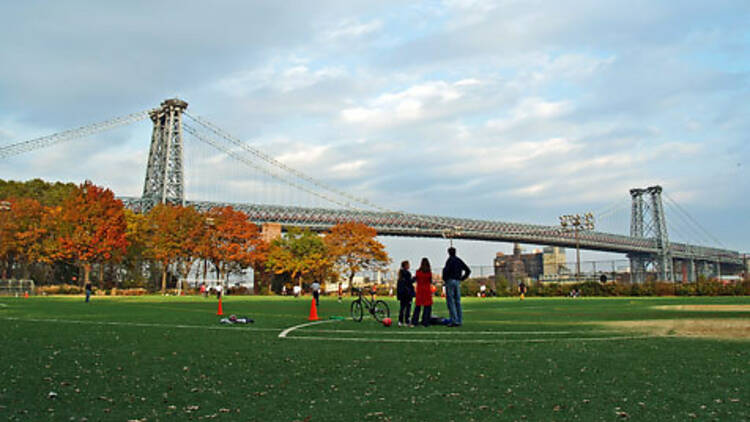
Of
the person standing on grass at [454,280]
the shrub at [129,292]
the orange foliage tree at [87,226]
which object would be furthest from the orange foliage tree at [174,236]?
the person standing on grass at [454,280]

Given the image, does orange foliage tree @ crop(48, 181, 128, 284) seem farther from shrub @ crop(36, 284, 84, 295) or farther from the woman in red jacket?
the woman in red jacket

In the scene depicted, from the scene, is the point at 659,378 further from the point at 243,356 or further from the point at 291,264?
the point at 291,264

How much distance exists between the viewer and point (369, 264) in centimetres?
6931

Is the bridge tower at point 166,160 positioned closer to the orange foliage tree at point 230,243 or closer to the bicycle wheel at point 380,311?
the orange foliage tree at point 230,243

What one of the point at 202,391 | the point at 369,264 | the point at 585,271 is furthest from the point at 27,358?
the point at 369,264

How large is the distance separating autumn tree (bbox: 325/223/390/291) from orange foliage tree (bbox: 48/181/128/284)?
22.0 meters

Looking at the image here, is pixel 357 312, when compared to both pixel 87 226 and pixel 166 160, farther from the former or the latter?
pixel 166 160

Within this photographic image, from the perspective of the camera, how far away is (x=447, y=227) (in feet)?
331

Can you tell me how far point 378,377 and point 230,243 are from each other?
6101cm

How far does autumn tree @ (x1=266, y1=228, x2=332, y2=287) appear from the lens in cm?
6744

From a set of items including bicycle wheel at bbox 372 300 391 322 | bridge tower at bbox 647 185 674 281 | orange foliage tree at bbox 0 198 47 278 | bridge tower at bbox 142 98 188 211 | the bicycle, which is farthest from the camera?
bridge tower at bbox 647 185 674 281

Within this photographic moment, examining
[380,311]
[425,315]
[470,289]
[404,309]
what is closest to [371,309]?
[380,311]

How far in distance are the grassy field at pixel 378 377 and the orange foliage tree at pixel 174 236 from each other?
172 ft

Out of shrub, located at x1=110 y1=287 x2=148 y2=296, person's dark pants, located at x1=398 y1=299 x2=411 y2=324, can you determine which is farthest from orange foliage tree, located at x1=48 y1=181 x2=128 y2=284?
person's dark pants, located at x1=398 y1=299 x2=411 y2=324
